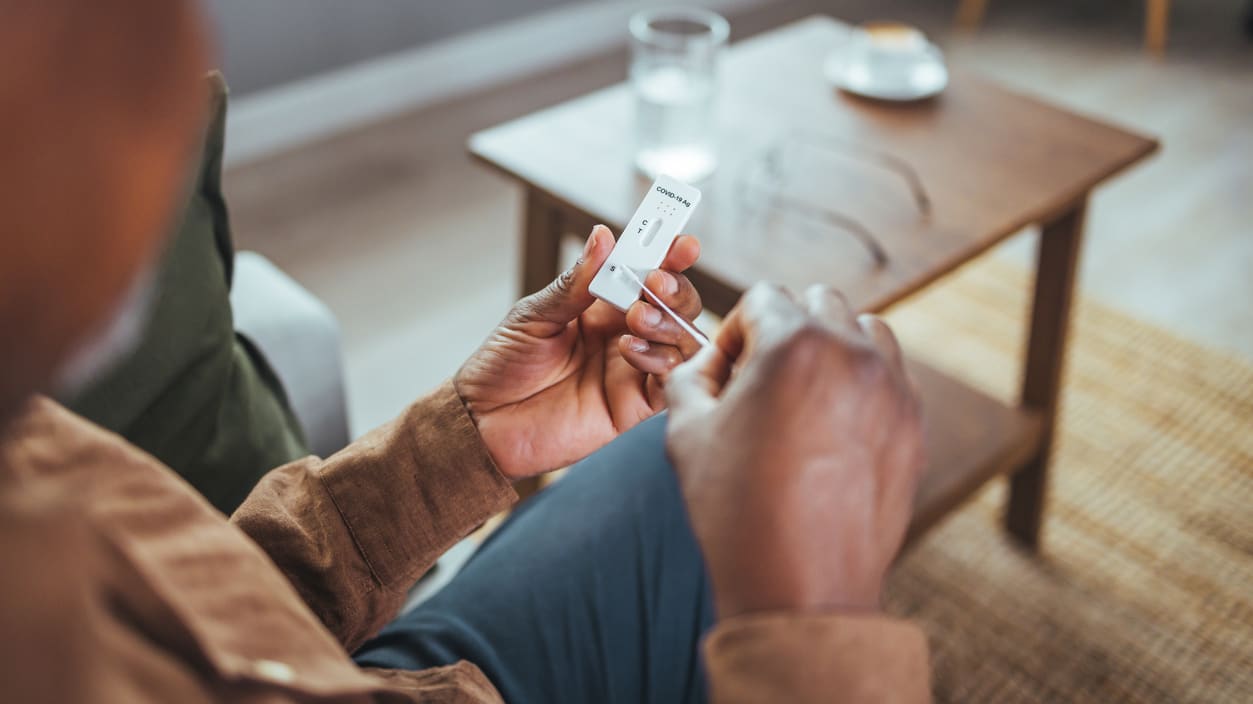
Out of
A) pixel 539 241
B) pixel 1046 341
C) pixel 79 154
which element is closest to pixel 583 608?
pixel 79 154

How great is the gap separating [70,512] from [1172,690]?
1.33 m

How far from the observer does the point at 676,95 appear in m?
1.37

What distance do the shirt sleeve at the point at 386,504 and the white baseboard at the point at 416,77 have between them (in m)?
1.82

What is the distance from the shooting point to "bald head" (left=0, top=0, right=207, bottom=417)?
0.29 meters

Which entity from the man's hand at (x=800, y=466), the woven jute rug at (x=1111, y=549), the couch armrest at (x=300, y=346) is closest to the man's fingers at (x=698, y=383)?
the man's hand at (x=800, y=466)

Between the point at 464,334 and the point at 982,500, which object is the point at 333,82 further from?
the point at 982,500

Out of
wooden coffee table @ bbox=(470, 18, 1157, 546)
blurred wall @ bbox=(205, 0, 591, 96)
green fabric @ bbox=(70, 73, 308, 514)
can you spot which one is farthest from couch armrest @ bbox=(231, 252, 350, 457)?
blurred wall @ bbox=(205, 0, 591, 96)

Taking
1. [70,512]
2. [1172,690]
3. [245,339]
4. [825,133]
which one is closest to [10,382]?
[70,512]

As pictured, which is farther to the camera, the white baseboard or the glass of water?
the white baseboard

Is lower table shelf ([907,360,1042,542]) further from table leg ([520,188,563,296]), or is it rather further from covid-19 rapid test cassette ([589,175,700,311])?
covid-19 rapid test cassette ([589,175,700,311])

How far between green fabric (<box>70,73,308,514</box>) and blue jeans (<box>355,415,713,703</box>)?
174mm

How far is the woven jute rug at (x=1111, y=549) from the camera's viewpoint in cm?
139

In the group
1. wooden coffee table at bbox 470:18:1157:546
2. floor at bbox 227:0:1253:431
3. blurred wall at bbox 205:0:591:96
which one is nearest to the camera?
wooden coffee table at bbox 470:18:1157:546

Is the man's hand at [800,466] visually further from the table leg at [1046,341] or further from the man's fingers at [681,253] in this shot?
the table leg at [1046,341]
